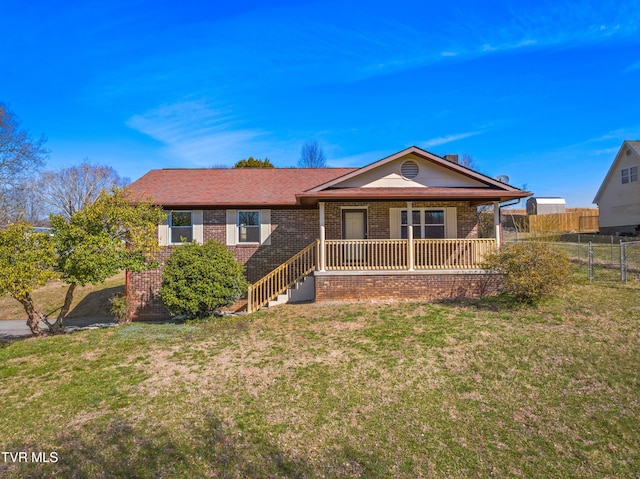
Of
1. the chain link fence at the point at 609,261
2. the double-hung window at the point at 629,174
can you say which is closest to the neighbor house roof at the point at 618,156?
the double-hung window at the point at 629,174

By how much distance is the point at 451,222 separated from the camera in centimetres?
1393

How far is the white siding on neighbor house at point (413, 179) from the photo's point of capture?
12.8 metres

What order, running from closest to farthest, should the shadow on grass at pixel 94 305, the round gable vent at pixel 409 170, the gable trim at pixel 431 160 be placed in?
the gable trim at pixel 431 160
the round gable vent at pixel 409 170
the shadow on grass at pixel 94 305

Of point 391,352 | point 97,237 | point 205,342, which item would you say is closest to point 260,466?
point 391,352

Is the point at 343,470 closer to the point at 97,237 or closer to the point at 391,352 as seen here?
the point at 391,352

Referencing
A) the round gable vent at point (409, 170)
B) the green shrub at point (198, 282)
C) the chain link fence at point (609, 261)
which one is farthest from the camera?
the round gable vent at point (409, 170)

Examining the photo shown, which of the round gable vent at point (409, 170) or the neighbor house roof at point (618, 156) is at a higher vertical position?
the neighbor house roof at point (618, 156)

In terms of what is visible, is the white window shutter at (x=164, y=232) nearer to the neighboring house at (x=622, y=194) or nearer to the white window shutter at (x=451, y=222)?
the white window shutter at (x=451, y=222)

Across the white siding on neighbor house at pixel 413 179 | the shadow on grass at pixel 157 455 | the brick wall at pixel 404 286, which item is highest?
the white siding on neighbor house at pixel 413 179

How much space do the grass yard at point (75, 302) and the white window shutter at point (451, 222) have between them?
13.4 m

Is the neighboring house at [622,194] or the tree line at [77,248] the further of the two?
the neighboring house at [622,194]

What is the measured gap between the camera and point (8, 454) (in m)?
4.76

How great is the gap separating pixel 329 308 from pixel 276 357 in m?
3.56

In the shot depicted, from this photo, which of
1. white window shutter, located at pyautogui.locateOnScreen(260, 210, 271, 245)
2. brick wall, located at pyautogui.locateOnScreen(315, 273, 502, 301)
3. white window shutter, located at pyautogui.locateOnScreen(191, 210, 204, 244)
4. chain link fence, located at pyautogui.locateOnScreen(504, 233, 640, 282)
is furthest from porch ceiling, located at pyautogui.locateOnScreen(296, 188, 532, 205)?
white window shutter, located at pyautogui.locateOnScreen(191, 210, 204, 244)
